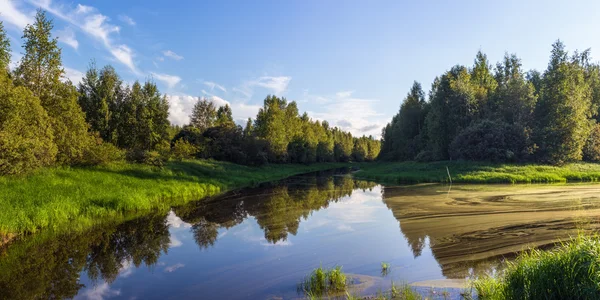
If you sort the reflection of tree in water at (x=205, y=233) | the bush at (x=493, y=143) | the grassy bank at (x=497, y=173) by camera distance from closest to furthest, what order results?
the reflection of tree in water at (x=205, y=233), the grassy bank at (x=497, y=173), the bush at (x=493, y=143)

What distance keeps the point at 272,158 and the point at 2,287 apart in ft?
163

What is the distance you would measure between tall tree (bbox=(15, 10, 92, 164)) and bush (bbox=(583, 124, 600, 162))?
54.2 metres

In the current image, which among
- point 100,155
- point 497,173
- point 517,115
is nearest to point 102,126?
point 100,155

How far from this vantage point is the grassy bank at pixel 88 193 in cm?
1314

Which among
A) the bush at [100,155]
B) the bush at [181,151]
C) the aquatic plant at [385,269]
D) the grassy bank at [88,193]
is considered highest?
the bush at [181,151]

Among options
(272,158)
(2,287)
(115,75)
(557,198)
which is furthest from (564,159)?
(115,75)

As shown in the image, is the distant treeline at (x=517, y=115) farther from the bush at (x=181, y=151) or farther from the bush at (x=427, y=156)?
the bush at (x=181, y=151)

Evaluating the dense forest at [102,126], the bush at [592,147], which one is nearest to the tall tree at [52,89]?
the dense forest at [102,126]

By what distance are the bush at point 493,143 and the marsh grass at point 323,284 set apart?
36.8 meters

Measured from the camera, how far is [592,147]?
42.8 metres

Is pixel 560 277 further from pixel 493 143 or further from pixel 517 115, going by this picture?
pixel 517 115

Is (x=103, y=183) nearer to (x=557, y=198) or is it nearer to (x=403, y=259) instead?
(x=403, y=259)

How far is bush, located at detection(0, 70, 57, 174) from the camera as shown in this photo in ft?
49.1

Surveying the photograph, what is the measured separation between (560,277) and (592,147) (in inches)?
1997
